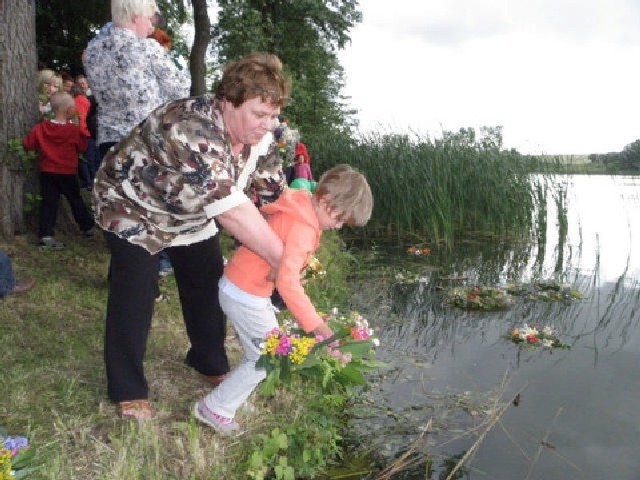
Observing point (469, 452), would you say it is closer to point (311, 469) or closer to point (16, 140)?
point (311, 469)

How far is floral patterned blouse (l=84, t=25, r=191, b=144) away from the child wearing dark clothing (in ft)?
5.62

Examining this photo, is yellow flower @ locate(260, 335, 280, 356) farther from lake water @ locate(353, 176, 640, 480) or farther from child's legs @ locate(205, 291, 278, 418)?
lake water @ locate(353, 176, 640, 480)

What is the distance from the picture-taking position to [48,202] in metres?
5.46

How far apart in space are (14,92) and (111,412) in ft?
12.4

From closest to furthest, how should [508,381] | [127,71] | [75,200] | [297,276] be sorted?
1. [297,276]
2. [127,71]
3. [508,381]
4. [75,200]

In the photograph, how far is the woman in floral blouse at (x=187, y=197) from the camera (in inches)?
85.1

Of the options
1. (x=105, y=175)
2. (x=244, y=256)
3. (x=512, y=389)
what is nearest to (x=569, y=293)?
(x=512, y=389)

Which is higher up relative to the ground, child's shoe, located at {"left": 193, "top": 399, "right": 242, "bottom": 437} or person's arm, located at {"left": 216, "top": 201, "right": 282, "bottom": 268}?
person's arm, located at {"left": 216, "top": 201, "right": 282, "bottom": 268}

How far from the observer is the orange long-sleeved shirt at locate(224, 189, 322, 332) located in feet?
7.34

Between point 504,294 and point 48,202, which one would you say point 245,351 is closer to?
point 48,202

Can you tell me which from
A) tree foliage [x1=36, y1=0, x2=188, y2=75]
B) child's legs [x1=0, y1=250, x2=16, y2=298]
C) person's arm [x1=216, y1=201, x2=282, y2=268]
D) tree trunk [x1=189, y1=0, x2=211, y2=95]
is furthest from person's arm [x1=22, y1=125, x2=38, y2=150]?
tree foliage [x1=36, y1=0, x2=188, y2=75]

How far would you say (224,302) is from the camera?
2516 mm

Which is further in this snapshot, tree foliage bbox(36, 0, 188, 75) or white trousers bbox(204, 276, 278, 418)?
tree foliage bbox(36, 0, 188, 75)

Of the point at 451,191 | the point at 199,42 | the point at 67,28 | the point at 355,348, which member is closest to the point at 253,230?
the point at 355,348
